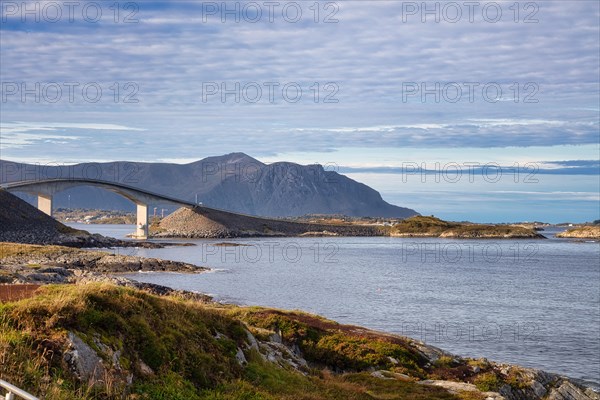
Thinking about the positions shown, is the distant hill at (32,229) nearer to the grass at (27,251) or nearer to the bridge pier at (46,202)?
the bridge pier at (46,202)

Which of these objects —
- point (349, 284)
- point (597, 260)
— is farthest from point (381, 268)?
point (597, 260)

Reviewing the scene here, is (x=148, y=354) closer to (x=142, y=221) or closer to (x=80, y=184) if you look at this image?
(x=80, y=184)

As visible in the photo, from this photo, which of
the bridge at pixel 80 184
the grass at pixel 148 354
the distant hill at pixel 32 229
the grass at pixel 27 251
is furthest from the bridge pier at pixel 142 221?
the grass at pixel 148 354

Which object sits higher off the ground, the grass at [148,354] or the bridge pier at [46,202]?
the bridge pier at [46,202]

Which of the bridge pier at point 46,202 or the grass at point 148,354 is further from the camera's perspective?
the bridge pier at point 46,202

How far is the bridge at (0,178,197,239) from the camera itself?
140875 mm

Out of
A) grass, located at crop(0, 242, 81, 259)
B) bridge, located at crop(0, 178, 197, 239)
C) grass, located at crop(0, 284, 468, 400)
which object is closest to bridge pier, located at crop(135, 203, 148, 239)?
bridge, located at crop(0, 178, 197, 239)

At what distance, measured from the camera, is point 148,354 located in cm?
1293

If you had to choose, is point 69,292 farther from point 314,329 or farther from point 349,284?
point 349,284

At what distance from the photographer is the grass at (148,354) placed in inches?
423

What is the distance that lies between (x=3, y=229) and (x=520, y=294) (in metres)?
80.9

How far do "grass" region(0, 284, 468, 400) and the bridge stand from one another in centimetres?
12305

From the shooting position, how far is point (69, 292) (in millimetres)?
12859

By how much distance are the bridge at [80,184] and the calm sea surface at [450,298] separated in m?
54.0
